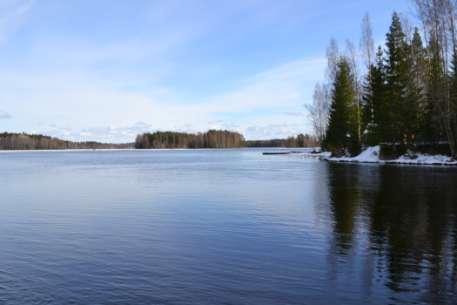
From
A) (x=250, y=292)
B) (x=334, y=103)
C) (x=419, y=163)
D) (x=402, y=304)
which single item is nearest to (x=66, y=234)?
(x=250, y=292)

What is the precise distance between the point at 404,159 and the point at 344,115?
17254mm

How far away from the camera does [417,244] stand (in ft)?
44.4

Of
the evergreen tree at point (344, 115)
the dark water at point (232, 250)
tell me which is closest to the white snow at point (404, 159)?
the evergreen tree at point (344, 115)

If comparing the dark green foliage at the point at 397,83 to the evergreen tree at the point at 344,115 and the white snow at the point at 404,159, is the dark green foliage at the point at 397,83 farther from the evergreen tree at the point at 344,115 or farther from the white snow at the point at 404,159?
the evergreen tree at the point at 344,115

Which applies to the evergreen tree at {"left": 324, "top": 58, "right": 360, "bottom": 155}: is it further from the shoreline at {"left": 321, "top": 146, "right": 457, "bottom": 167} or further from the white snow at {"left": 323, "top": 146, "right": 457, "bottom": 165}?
the shoreline at {"left": 321, "top": 146, "right": 457, "bottom": 167}

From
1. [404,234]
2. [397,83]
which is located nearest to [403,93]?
[397,83]

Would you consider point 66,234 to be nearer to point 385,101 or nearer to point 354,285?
point 354,285

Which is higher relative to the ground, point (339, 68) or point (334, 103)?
point (339, 68)

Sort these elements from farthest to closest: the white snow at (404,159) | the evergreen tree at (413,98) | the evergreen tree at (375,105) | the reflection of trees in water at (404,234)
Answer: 1. the evergreen tree at (375,105)
2. the evergreen tree at (413,98)
3. the white snow at (404,159)
4. the reflection of trees in water at (404,234)

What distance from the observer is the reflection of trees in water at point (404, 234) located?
10.1 metres

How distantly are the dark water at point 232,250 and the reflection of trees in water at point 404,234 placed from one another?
1.6 inches

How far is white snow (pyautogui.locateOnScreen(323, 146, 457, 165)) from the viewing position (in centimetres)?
5137

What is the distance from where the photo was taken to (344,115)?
72062 mm

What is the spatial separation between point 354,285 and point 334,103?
6672cm
